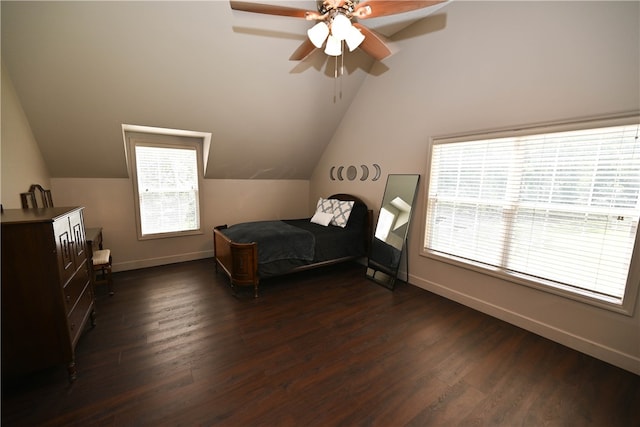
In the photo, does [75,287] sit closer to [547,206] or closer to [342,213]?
[342,213]

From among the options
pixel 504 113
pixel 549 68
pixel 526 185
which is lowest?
pixel 526 185

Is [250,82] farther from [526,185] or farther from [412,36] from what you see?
[526,185]

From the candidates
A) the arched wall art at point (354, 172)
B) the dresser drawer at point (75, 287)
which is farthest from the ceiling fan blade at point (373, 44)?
the dresser drawer at point (75, 287)

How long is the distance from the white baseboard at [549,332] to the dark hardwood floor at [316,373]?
7 centimetres

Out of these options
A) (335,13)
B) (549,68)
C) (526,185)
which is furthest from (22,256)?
(549,68)

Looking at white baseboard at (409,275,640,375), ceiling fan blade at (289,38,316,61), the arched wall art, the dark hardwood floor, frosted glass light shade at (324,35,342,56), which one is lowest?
the dark hardwood floor

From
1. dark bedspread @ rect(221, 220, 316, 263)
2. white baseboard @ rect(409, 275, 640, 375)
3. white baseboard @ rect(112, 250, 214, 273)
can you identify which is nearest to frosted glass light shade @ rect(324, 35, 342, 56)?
dark bedspread @ rect(221, 220, 316, 263)

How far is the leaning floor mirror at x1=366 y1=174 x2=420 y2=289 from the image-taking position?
3231 millimetres

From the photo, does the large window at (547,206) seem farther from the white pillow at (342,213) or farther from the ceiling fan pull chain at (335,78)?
the ceiling fan pull chain at (335,78)

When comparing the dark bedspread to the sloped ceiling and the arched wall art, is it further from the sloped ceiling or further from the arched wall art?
the sloped ceiling

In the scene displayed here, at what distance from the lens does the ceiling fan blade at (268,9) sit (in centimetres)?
171

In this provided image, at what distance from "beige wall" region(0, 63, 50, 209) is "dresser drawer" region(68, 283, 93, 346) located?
38.2 inches

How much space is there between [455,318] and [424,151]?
6.26ft

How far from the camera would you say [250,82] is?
3105mm
